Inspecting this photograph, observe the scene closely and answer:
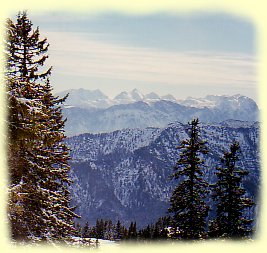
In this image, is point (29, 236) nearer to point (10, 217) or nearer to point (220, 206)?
point (10, 217)

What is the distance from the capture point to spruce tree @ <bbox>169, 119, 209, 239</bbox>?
74.5 ft

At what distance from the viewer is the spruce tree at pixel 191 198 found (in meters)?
22.7

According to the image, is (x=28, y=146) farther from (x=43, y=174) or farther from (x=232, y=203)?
(x=232, y=203)

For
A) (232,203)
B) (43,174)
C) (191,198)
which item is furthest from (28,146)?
(232,203)

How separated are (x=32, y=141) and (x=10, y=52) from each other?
21.6ft

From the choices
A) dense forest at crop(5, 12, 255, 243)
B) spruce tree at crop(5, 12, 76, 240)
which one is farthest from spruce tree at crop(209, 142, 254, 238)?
spruce tree at crop(5, 12, 76, 240)

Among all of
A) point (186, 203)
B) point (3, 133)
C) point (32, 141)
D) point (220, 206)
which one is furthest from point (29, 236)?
point (220, 206)

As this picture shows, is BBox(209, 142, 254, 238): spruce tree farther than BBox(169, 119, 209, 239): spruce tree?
Yes

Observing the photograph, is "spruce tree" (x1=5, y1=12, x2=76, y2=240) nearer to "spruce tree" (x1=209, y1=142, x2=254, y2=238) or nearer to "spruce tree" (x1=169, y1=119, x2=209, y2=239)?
"spruce tree" (x1=169, y1=119, x2=209, y2=239)

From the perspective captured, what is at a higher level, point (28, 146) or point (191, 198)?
point (28, 146)

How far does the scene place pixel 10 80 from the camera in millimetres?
10812

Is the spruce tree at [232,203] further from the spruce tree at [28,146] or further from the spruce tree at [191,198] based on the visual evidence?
the spruce tree at [28,146]

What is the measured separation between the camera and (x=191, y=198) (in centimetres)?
2272

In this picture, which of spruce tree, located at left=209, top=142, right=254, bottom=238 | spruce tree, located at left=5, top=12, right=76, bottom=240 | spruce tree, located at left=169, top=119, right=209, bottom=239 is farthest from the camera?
spruce tree, located at left=209, top=142, right=254, bottom=238
